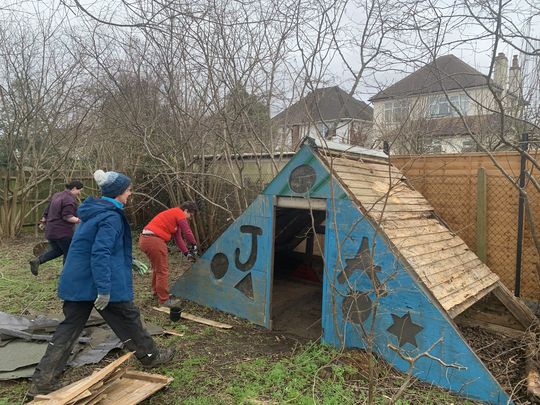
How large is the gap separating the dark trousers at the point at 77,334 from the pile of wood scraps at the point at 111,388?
0.28m

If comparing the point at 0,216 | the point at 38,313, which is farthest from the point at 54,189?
the point at 38,313

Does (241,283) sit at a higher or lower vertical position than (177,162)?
lower

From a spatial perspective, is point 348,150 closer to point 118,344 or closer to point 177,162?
point 118,344

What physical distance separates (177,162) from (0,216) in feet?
19.9

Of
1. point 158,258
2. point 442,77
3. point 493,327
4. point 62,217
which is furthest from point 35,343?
point 493,327

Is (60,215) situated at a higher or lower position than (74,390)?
higher

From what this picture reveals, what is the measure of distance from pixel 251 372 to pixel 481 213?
15.1ft

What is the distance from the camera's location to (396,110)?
12.8m

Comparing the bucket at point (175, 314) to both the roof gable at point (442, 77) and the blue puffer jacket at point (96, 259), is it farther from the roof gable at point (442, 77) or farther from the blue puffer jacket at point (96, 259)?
the roof gable at point (442, 77)

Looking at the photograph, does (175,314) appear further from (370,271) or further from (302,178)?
(370,271)

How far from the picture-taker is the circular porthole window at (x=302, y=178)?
15.6ft

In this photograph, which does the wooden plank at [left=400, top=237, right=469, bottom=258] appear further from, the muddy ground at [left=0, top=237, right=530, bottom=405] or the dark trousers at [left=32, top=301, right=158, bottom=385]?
the dark trousers at [left=32, top=301, right=158, bottom=385]

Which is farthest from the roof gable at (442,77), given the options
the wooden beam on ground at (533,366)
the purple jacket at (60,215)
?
the purple jacket at (60,215)

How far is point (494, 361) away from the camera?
4.29 m
